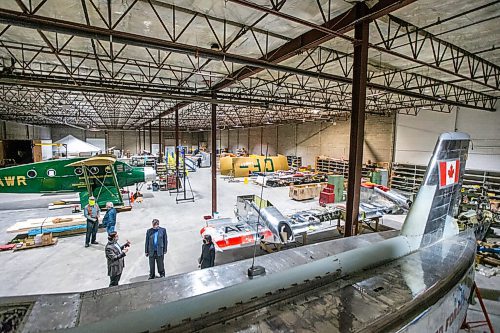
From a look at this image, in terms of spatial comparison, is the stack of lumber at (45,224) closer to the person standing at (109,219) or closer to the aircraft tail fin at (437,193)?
the person standing at (109,219)

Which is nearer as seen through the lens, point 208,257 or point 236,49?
point 208,257

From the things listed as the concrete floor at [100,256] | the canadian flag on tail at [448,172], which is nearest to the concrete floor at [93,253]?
the concrete floor at [100,256]

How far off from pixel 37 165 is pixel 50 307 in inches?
482

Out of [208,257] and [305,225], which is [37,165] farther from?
[305,225]

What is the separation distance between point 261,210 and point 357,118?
372 cm

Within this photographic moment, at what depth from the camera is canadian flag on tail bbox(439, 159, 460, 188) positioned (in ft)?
14.8

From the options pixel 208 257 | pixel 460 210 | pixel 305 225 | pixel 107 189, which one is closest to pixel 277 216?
pixel 305 225

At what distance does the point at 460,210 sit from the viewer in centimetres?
869

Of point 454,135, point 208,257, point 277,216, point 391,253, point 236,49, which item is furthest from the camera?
point 236,49

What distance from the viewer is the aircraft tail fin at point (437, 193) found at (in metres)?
4.44

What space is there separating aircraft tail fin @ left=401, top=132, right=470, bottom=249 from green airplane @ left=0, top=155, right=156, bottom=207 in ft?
38.4

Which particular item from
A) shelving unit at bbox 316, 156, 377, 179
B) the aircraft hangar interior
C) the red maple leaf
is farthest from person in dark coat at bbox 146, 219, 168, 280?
shelving unit at bbox 316, 156, 377, 179

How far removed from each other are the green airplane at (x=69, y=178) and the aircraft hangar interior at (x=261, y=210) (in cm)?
7

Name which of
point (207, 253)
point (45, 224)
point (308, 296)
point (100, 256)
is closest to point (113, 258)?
A: point (207, 253)
